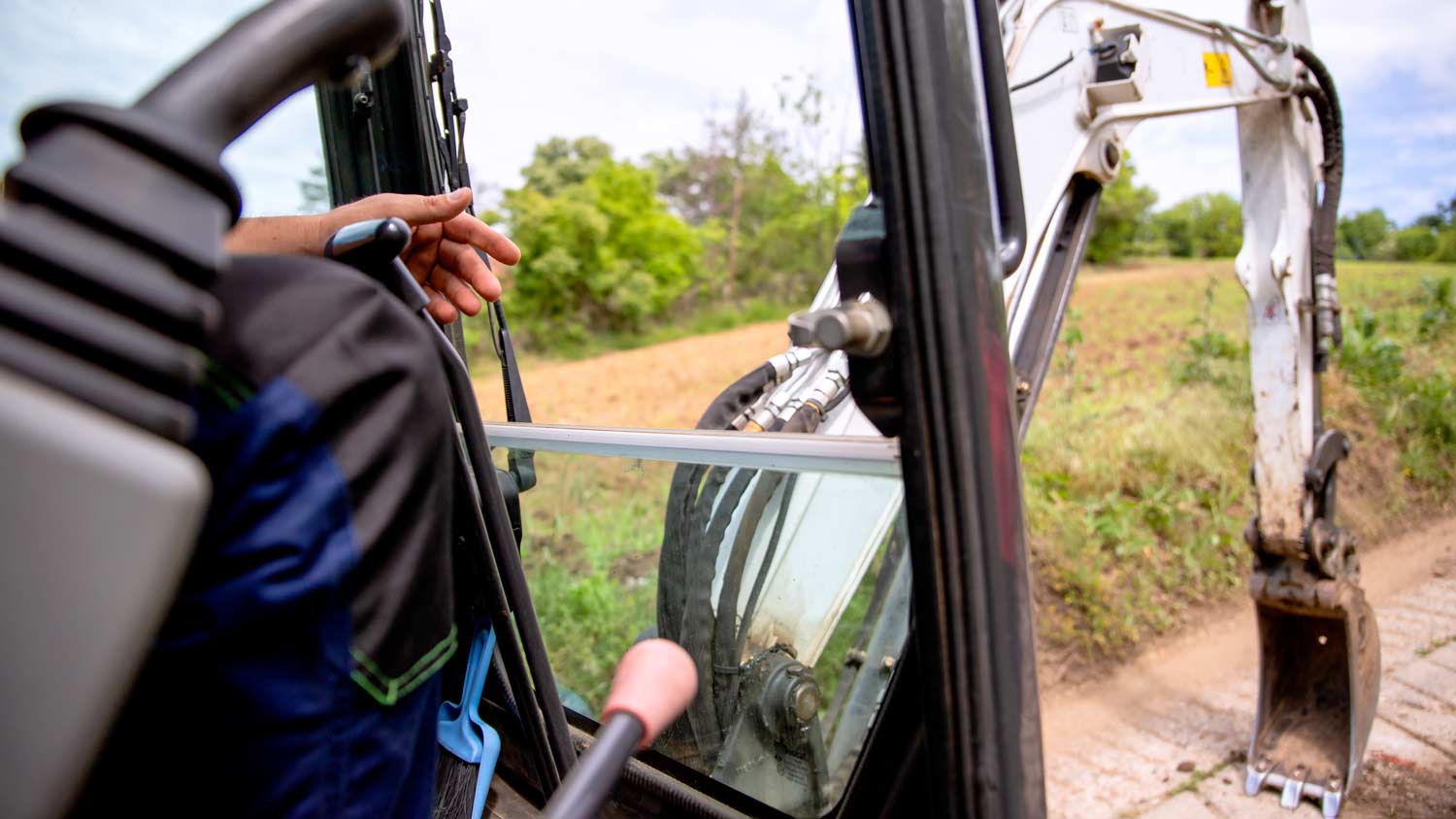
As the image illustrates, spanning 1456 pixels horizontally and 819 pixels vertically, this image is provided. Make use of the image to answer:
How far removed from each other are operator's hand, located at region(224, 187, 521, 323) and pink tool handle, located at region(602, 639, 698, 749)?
82cm

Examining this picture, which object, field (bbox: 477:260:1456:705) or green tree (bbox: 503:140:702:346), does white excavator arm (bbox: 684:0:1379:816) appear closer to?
field (bbox: 477:260:1456:705)

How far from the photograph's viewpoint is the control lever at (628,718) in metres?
0.73

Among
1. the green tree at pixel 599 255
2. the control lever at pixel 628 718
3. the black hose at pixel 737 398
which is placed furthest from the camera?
the green tree at pixel 599 255

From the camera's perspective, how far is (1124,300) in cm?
1927

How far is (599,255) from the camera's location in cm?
2356

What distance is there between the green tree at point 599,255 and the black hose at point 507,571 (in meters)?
21.5

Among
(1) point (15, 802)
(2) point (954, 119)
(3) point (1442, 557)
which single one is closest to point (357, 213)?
(2) point (954, 119)

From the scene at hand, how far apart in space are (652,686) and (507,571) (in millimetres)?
460

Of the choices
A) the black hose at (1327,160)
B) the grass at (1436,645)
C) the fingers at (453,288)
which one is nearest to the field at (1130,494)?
the fingers at (453,288)

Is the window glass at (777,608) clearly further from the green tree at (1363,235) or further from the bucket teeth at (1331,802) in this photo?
the green tree at (1363,235)

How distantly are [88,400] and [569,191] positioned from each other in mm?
24759

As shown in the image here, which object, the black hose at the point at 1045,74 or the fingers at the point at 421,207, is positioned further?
the black hose at the point at 1045,74

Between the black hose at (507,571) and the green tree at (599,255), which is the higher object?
the green tree at (599,255)

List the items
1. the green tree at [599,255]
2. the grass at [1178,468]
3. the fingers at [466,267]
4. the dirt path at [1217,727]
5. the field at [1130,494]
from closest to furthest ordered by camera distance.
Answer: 1. the fingers at [466,267]
2. the field at [1130,494]
3. the dirt path at [1217,727]
4. the grass at [1178,468]
5. the green tree at [599,255]
